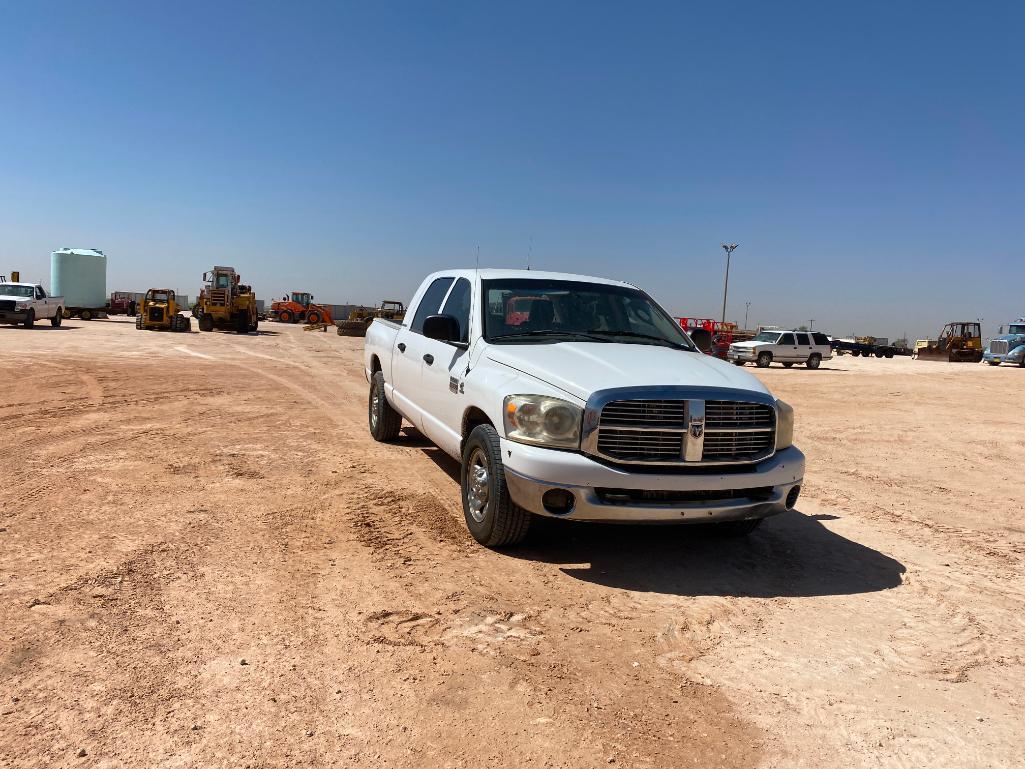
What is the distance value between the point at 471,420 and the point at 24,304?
30.2 m

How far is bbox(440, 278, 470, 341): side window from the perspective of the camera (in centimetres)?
543

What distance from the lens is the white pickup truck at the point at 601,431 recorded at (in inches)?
157

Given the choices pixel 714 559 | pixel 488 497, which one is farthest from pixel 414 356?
pixel 714 559

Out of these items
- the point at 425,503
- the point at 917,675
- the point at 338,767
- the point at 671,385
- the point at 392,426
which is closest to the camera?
the point at 338,767

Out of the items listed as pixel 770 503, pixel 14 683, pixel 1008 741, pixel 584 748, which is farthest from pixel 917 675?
pixel 14 683

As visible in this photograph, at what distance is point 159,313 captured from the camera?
105 ft

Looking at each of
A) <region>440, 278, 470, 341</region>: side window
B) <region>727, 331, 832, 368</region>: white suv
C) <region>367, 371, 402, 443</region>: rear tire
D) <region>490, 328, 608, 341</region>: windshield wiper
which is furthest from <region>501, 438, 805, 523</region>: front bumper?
<region>727, 331, 832, 368</region>: white suv

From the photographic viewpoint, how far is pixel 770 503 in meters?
4.28

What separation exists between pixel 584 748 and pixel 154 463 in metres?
5.28

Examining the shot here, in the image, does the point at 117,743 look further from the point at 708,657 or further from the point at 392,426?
the point at 392,426

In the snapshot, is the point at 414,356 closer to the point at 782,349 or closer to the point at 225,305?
the point at 782,349

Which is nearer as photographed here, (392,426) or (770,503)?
(770,503)

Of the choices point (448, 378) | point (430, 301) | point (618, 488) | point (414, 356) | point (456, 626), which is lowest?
point (456, 626)

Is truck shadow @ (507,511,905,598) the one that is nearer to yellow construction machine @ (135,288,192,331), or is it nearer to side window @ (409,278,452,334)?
side window @ (409,278,452,334)
